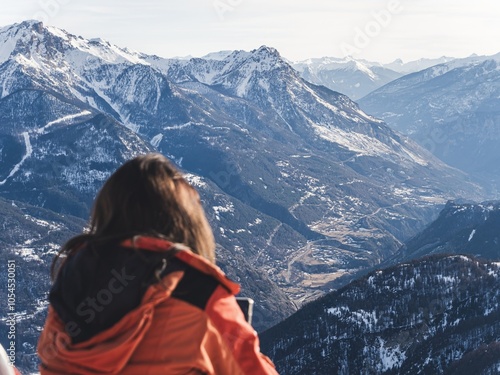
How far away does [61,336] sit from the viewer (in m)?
9.31

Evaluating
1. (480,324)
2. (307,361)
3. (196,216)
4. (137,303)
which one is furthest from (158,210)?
(307,361)

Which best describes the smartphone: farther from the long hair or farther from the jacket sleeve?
the jacket sleeve

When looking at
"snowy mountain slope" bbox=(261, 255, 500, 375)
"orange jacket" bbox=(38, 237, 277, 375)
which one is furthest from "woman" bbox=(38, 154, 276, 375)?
"snowy mountain slope" bbox=(261, 255, 500, 375)

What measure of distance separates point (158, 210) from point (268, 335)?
606ft

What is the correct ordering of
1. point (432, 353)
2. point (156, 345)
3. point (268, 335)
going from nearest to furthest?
1. point (156, 345)
2. point (432, 353)
3. point (268, 335)

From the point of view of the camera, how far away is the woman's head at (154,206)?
9680 mm

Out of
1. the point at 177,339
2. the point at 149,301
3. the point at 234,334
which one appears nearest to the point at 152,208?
the point at 149,301

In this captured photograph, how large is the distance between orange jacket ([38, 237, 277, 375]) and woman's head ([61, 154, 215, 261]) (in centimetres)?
71

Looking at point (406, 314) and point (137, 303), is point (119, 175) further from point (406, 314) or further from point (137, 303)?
point (406, 314)

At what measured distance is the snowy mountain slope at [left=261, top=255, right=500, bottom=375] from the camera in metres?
142

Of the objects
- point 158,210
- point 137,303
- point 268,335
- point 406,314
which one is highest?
point 158,210

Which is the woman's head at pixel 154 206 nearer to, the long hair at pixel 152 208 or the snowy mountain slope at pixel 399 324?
the long hair at pixel 152 208

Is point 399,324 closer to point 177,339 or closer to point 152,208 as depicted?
point 152,208

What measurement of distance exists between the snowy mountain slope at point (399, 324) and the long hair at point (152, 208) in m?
126
